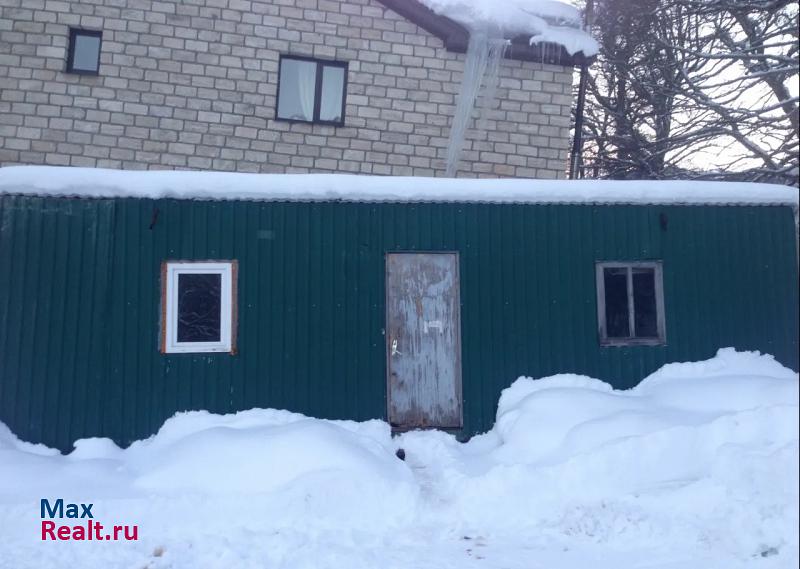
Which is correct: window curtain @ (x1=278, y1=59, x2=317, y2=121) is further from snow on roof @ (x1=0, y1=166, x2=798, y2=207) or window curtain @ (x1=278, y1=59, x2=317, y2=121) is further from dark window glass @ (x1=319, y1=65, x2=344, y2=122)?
snow on roof @ (x1=0, y1=166, x2=798, y2=207)

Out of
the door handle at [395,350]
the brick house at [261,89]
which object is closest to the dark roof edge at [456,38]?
the brick house at [261,89]

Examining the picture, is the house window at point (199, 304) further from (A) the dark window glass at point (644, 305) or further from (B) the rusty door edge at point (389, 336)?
(A) the dark window glass at point (644, 305)

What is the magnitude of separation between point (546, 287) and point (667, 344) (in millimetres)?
1614

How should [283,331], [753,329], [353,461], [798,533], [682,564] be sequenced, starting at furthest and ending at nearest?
[753,329] < [283,331] < [353,461] < [682,564] < [798,533]

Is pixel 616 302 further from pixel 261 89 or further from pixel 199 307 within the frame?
pixel 261 89

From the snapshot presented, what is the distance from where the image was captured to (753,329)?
25.0 ft

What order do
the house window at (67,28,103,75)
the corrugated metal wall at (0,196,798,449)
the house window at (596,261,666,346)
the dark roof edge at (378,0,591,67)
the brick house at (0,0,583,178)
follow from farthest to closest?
the dark roof edge at (378,0,591,67) < the house window at (67,28,103,75) < the brick house at (0,0,583,178) < the house window at (596,261,666,346) < the corrugated metal wall at (0,196,798,449)

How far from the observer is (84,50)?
934 centimetres

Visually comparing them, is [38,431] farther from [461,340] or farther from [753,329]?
[753,329]

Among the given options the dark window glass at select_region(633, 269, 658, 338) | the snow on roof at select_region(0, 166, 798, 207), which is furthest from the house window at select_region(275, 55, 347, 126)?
the dark window glass at select_region(633, 269, 658, 338)

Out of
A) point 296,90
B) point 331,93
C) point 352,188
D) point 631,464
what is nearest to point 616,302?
point 631,464

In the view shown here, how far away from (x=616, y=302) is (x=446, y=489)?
10.7 feet

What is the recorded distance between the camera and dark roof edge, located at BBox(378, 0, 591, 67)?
9828 mm

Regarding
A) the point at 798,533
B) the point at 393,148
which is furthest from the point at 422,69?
the point at 798,533
